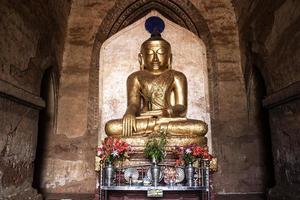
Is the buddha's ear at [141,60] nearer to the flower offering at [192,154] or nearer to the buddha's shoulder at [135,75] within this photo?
the buddha's shoulder at [135,75]

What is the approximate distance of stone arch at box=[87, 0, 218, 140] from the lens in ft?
18.1

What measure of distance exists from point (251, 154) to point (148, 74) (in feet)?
7.32

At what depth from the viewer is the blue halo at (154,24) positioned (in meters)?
6.13

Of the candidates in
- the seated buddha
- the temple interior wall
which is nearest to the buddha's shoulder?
the seated buddha

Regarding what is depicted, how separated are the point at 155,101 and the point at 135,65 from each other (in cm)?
91

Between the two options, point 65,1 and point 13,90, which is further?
point 65,1

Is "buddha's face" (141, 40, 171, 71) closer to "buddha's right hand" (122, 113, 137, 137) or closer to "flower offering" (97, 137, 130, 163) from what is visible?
"buddha's right hand" (122, 113, 137, 137)

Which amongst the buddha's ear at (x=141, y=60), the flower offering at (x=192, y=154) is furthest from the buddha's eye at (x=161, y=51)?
the flower offering at (x=192, y=154)

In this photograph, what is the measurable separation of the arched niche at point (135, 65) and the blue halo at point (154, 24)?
9 centimetres

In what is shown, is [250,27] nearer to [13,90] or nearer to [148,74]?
[148,74]

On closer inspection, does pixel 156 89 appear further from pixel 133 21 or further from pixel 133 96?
pixel 133 21

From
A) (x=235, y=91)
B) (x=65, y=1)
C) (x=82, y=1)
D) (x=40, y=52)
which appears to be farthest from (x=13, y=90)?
(x=235, y=91)

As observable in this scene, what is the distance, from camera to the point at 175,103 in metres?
5.53

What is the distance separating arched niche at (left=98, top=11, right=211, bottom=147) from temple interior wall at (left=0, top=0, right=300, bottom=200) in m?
0.25
